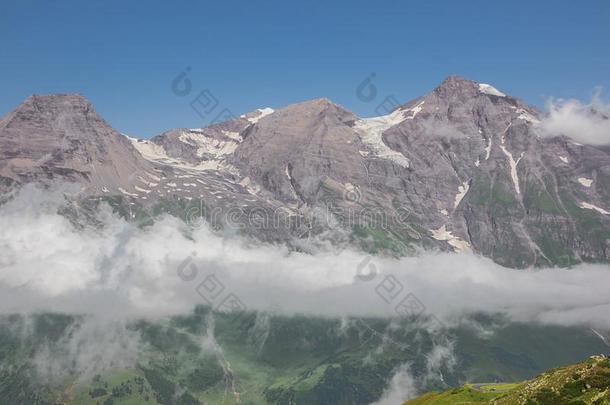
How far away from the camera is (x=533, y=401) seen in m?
73.9

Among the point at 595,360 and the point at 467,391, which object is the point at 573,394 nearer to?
the point at 595,360

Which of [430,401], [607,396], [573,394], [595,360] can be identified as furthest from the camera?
[430,401]

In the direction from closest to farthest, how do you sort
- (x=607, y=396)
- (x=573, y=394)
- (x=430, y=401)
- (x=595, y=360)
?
(x=607, y=396)
(x=573, y=394)
(x=595, y=360)
(x=430, y=401)

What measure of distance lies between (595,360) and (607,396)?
1600cm

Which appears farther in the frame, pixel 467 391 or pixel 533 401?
pixel 467 391

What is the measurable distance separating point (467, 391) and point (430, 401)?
7.31 m

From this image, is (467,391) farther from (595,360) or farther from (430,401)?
(595,360)

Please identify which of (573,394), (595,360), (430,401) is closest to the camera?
(573,394)

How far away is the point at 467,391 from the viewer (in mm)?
117000

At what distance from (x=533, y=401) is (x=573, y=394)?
16.3 feet

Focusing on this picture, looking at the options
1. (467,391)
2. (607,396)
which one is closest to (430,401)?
(467,391)

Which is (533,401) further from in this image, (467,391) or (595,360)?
(467,391)

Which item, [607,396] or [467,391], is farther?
[467,391]

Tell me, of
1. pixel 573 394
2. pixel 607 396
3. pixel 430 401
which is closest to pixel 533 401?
pixel 573 394
